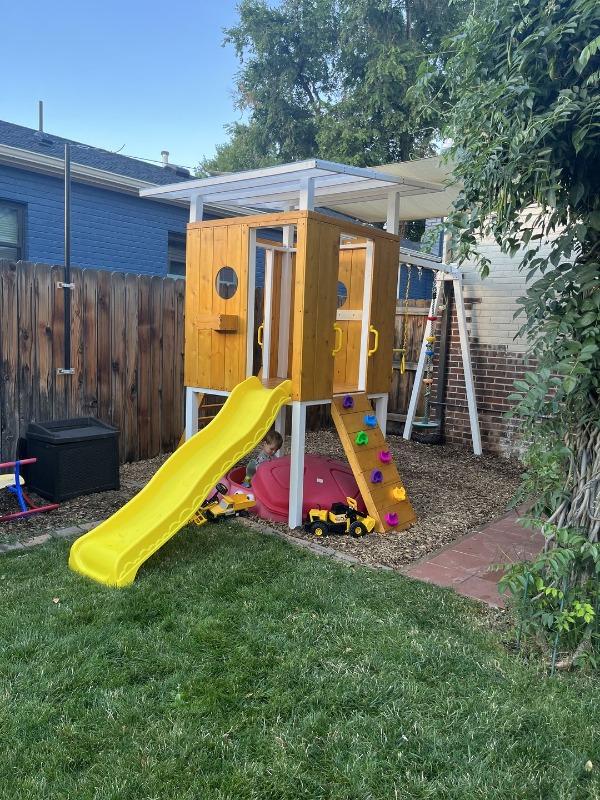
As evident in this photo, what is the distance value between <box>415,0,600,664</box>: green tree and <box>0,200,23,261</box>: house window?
25.9ft

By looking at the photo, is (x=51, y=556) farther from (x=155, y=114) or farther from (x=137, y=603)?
(x=155, y=114)

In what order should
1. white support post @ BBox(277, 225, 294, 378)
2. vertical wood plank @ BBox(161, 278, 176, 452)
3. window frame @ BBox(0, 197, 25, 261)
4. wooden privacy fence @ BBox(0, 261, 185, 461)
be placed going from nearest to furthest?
wooden privacy fence @ BBox(0, 261, 185, 461) < white support post @ BBox(277, 225, 294, 378) < vertical wood plank @ BBox(161, 278, 176, 452) < window frame @ BBox(0, 197, 25, 261)

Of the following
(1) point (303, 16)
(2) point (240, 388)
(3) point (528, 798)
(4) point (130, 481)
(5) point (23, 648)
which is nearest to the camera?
(3) point (528, 798)

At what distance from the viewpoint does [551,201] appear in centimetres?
241

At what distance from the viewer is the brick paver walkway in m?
3.70

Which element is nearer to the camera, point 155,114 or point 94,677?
point 94,677

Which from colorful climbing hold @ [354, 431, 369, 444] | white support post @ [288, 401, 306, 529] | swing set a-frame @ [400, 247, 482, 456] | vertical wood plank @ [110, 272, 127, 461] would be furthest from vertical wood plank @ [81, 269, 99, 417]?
swing set a-frame @ [400, 247, 482, 456]

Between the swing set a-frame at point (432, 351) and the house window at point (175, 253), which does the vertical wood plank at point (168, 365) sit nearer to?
the swing set a-frame at point (432, 351)

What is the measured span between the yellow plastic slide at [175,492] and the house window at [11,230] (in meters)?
5.92

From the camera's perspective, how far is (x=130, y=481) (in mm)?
5742

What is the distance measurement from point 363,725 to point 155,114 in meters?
23.0

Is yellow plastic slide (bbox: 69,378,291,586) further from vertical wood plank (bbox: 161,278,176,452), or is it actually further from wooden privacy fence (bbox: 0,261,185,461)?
vertical wood plank (bbox: 161,278,176,452)

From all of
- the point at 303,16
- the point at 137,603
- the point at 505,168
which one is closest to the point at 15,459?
the point at 137,603

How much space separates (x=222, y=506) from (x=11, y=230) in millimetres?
6378
